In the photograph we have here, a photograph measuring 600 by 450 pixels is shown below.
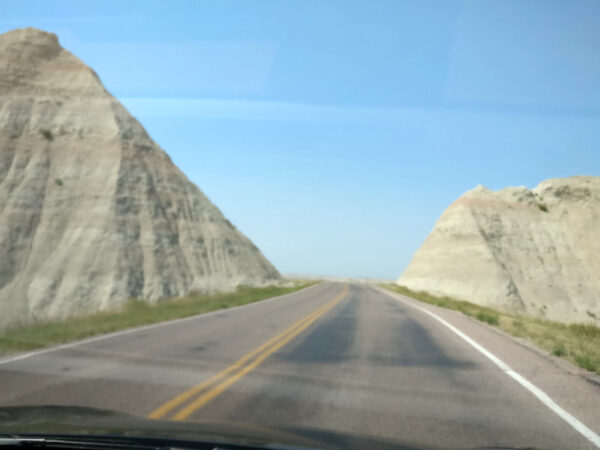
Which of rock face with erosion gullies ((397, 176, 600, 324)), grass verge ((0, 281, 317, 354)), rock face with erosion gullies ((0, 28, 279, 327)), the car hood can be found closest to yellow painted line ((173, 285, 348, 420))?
the car hood

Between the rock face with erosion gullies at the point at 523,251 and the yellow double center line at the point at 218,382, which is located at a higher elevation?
the rock face with erosion gullies at the point at 523,251

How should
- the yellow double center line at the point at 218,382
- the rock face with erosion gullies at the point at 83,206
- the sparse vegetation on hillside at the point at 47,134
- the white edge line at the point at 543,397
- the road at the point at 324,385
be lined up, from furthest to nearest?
the sparse vegetation on hillside at the point at 47,134 < the rock face with erosion gullies at the point at 83,206 < the yellow double center line at the point at 218,382 < the road at the point at 324,385 < the white edge line at the point at 543,397

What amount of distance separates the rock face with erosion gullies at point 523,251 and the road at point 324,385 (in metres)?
48.6

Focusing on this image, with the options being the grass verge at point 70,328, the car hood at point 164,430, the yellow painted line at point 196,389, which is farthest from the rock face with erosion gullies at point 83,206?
the car hood at point 164,430

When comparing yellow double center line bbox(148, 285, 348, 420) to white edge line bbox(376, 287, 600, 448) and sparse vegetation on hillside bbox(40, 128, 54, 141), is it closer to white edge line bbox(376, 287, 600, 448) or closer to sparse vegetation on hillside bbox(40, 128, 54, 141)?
white edge line bbox(376, 287, 600, 448)

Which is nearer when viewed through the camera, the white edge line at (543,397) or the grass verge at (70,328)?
the white edge line at (543,397)

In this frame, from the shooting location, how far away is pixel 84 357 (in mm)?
9578

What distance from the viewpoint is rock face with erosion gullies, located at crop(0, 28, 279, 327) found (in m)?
34.2

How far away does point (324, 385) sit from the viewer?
305 inches

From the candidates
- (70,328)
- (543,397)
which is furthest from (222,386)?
(70,328)

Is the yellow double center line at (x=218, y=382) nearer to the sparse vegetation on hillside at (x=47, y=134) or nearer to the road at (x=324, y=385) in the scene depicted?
the road at (x=324, y=385)

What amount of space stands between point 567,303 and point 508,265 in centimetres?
773

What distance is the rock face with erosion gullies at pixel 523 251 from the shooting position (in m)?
60.1

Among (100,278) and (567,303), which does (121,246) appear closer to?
(100,278)
